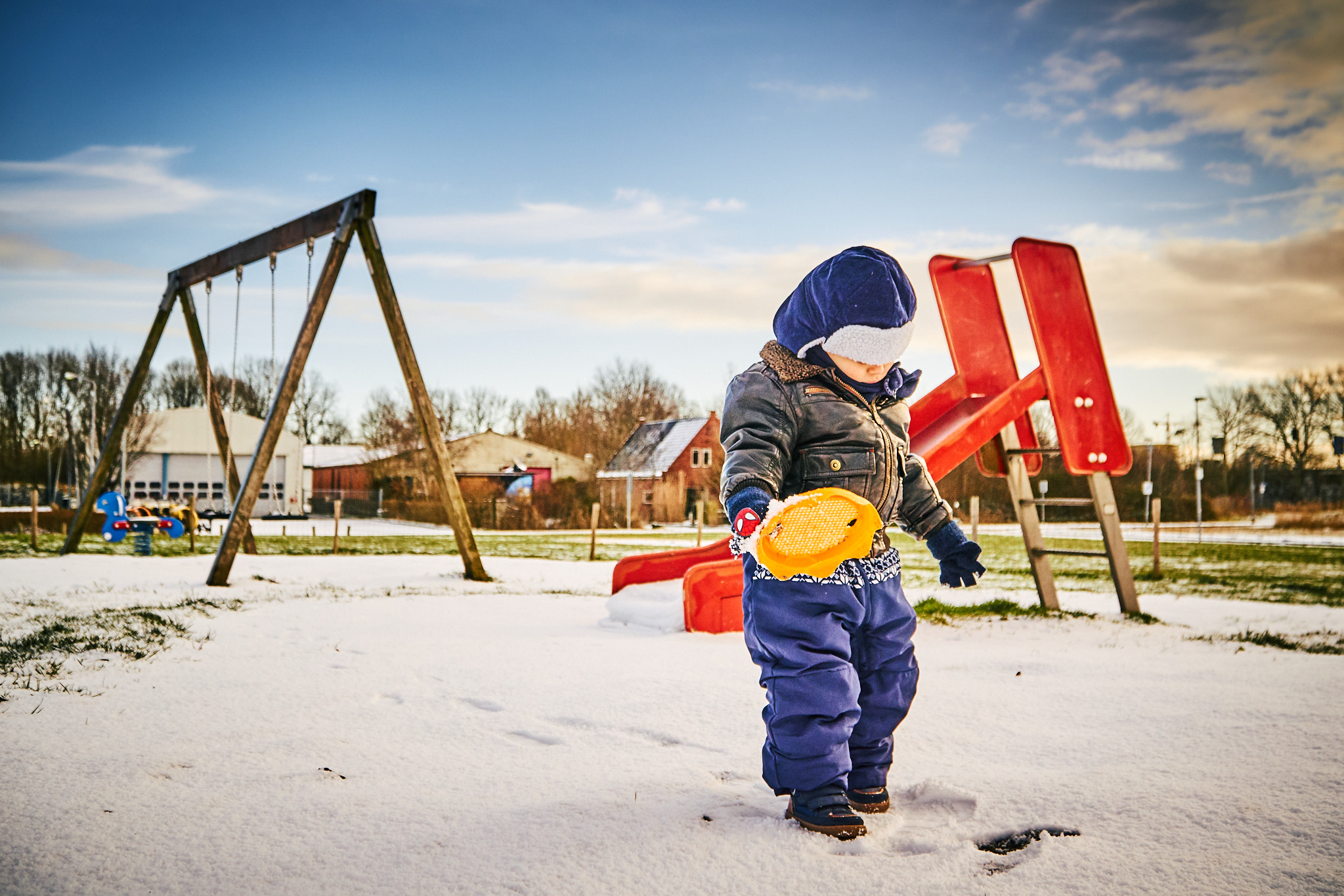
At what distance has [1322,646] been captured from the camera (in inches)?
218

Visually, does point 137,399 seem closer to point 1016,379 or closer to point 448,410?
point 1016,379

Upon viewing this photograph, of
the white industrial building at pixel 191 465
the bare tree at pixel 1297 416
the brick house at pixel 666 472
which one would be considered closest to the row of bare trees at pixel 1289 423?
the bare tree at pixel 1297 416

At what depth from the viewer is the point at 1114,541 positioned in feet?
21.9

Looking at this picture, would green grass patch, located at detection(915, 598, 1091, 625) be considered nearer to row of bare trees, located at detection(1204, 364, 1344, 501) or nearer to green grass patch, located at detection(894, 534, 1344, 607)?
green grass patch, located at detection(894, 534, 1344, 607)

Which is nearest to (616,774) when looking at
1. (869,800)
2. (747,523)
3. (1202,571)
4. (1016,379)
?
(869,800)

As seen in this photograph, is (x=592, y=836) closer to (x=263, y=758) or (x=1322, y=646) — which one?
(x=263, y=758)

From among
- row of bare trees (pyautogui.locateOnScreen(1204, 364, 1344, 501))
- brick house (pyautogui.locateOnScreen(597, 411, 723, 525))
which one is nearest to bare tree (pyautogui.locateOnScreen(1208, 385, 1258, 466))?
row of bare trees (pyautogui.locateOnScreen(1204, 364, 1344, 501))

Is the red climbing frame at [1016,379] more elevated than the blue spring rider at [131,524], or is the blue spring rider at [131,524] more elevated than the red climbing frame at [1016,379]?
the red climbing frame at [1016,379]

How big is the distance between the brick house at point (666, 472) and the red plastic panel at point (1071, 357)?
1141 inches

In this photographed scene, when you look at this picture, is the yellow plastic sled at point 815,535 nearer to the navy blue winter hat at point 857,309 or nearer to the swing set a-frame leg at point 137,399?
the navy blue winter hat at point 857,309

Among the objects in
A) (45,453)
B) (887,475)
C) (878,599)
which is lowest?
(878,599)

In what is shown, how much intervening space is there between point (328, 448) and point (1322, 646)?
180ft

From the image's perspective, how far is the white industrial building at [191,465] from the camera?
39156 millimetres

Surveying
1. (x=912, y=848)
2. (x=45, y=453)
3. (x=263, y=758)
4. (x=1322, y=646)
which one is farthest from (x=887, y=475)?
(x=45, y=453)
